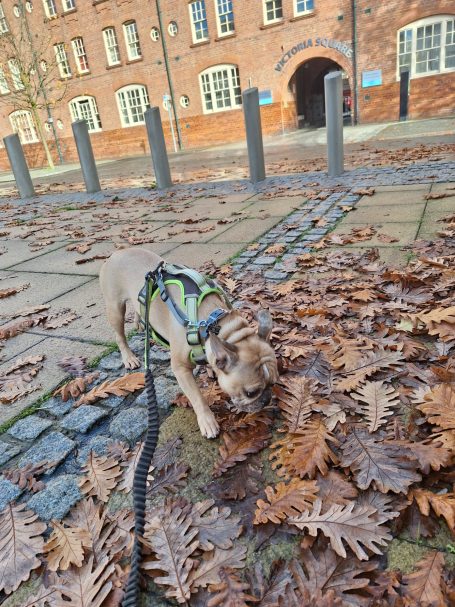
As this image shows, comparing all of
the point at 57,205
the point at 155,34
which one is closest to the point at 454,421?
the point at 57,205

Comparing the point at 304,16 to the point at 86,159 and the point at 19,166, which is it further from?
the point at 19,166

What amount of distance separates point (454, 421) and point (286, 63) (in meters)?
22.3

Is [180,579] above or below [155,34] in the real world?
below

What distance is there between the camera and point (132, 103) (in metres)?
25.0

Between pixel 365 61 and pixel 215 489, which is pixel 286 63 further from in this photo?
pixel 215 489

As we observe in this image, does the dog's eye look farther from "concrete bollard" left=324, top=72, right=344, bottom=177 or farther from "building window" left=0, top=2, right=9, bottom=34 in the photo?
"building window" left=0, top=2, right=9, bottom=34

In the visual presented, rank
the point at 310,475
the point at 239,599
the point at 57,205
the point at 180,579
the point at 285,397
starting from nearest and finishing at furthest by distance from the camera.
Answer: the point at 239,599 → the point at 180,579 → the point at 310,475 → the point at 285,397 → the point at 57,205

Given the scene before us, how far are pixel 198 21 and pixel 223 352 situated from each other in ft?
81.1

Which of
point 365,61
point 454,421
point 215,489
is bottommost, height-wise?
point 215,489

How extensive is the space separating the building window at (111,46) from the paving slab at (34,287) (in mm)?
23999

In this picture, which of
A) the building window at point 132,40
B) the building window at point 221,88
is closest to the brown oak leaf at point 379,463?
the building window at point 221,88

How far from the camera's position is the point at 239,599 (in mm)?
1279

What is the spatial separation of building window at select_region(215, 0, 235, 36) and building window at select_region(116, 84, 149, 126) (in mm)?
5610

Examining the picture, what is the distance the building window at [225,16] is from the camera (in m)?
20.8
